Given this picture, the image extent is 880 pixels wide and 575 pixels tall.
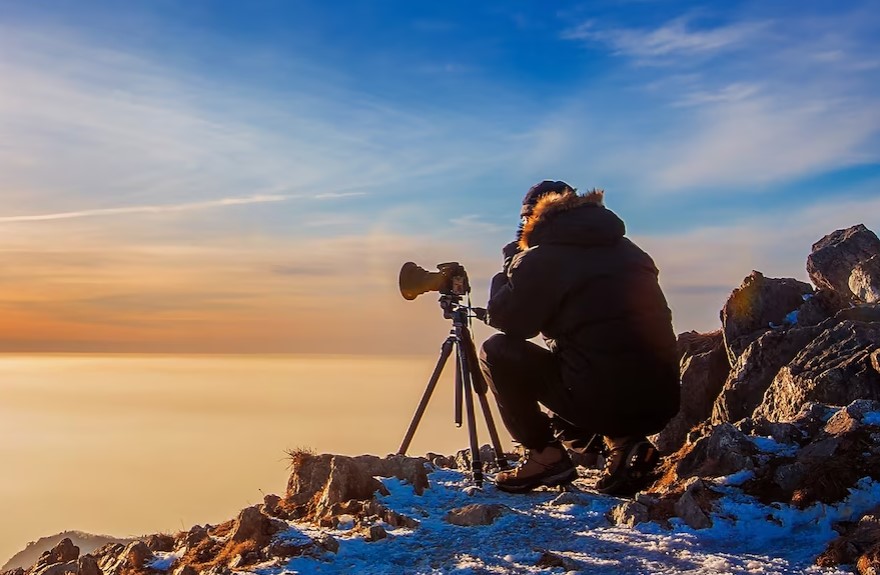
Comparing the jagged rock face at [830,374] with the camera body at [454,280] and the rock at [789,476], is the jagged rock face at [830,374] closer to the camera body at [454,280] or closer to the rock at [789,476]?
the rock at [789,476]

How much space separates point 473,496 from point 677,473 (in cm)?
203

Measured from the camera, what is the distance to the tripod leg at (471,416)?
8.14m

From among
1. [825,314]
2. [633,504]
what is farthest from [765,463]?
[825,314]

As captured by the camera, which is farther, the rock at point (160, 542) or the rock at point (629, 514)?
the rock at point (160, 542)

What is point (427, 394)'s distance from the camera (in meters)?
8.82

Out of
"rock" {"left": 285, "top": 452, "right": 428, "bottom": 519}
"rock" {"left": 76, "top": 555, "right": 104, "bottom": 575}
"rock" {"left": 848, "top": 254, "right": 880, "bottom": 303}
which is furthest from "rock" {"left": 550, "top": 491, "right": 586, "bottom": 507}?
"rock" {"left": 848, "top": 254, "right": 880, "bottom": 303}

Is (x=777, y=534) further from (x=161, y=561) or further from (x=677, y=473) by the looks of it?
(x=161, y=561)

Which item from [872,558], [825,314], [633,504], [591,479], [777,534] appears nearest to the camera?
[872,558]

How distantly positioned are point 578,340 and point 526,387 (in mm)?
700

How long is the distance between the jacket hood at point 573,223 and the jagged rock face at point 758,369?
481 cm

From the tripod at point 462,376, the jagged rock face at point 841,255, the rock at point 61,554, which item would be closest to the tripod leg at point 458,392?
the tripod at point 462,376

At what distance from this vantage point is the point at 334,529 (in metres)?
6.88

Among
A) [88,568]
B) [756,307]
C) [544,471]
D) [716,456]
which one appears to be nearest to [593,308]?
[544,471]

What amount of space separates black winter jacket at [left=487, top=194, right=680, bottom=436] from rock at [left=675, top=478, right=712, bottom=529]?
0.87 metres
